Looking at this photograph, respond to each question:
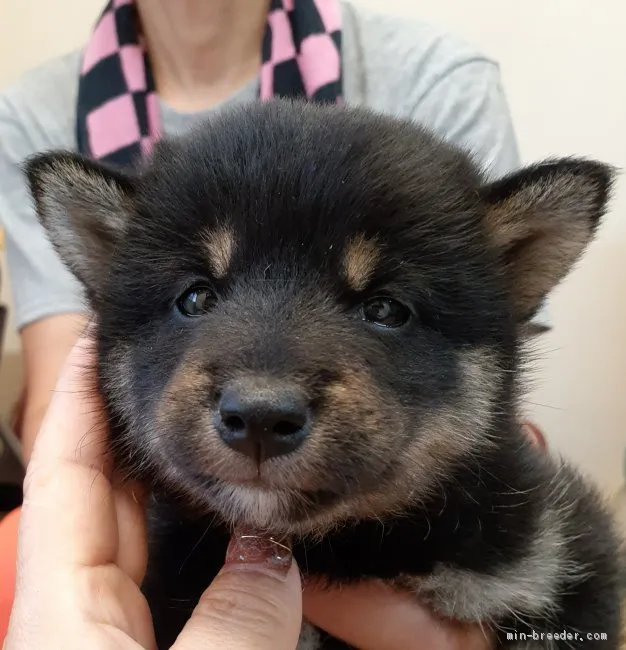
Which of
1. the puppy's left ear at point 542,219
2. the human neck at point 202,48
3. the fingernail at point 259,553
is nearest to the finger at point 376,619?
the fingernail at point 259,553

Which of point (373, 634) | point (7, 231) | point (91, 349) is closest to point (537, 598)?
point (373, 634)

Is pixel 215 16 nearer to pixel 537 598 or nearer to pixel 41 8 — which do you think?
pixel 41 8

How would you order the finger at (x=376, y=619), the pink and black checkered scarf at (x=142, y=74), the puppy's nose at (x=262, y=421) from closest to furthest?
1. the puppy's nose at (x=262, y=421)
2. the finger at (x=376, y=619)
3. the pink and black checkered scarf at (x=142, y=74)

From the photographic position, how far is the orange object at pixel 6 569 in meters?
1.55

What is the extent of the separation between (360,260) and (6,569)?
117 cm

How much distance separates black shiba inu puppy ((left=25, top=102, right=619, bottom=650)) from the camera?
995 millimetres

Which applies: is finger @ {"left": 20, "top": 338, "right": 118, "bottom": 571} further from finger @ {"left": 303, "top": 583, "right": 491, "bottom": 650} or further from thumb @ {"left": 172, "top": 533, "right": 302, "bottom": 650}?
finger @ {"left": 303, "top": 583, "right": 491, "bottom": 650}

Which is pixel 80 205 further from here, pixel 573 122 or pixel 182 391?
pixel 573 122

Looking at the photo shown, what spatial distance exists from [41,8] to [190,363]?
3.03 meters

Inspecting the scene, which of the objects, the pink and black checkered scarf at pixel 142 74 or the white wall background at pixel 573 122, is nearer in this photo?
the pink and black checkered scarf at pixel 142 74

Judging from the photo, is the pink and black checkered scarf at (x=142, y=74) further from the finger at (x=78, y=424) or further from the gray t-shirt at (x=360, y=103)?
the finger at (x=78, y=424)

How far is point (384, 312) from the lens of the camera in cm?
115

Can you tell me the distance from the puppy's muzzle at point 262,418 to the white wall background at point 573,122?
2024mm

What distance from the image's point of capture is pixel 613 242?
2943 mm
